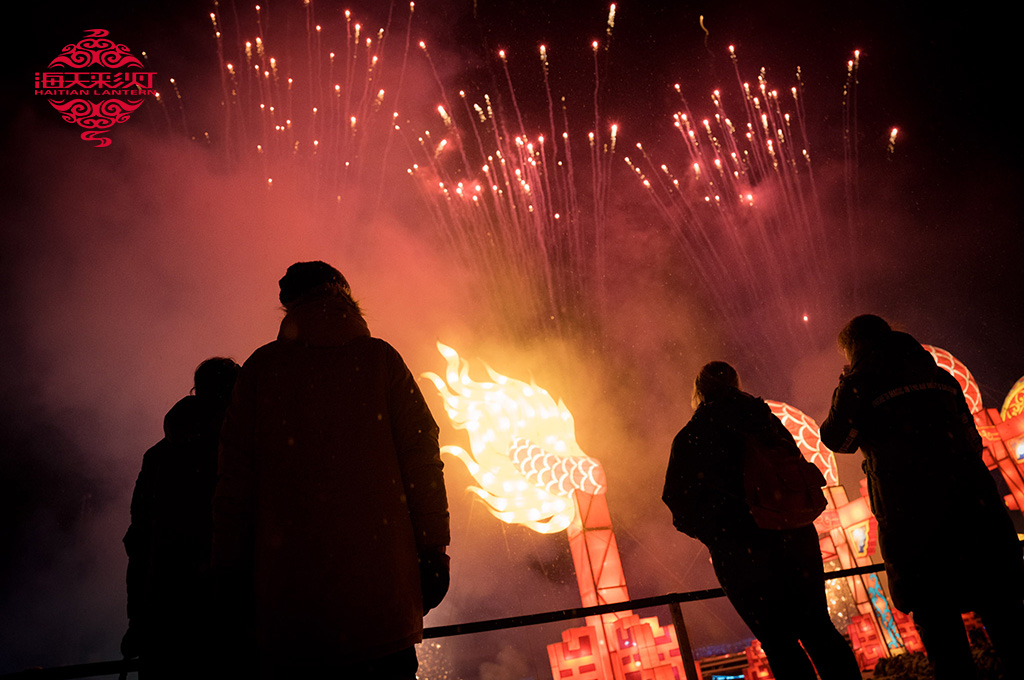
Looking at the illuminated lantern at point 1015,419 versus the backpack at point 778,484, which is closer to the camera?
the backpack at point 778,484

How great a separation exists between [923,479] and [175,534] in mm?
3273

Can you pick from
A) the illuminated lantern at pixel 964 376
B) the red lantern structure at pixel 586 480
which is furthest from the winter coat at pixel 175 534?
the illuminated lantern at pixel 964 376

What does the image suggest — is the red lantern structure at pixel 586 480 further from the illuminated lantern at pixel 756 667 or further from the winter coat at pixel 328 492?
the winter coat at pixel 328 492

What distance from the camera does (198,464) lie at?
88.2 inches

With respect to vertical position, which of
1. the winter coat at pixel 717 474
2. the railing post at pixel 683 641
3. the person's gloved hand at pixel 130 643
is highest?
the winter coat at pixel 717 474

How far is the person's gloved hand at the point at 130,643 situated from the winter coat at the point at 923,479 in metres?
3.25

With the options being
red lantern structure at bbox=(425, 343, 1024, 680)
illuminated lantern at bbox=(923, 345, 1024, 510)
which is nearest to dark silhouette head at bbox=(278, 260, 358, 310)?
red lantern structure at bbox=(425, 343, 1024, 680)

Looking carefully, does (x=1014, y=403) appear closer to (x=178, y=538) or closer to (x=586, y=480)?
(x=586, y=480)

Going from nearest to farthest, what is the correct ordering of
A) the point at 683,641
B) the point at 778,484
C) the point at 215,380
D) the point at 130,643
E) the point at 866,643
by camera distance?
the point at 130,643, the point at 215,380, the point at 778,484, the point at 683,641, the point at 866,643

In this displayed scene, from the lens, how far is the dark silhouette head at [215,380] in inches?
94.5

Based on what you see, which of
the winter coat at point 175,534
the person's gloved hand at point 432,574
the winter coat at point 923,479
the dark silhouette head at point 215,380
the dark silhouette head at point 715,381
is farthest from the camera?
the dark silhouette head at point 715,381

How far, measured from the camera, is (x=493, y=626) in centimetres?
328

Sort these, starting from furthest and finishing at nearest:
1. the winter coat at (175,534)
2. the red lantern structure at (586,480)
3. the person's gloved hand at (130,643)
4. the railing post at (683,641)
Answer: the red lantern structure at (586,480), the railing post at (683,641), the person's gloved hand at (130,643), the winter coat at (175,534)

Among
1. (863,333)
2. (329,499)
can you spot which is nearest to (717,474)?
(863,333)
